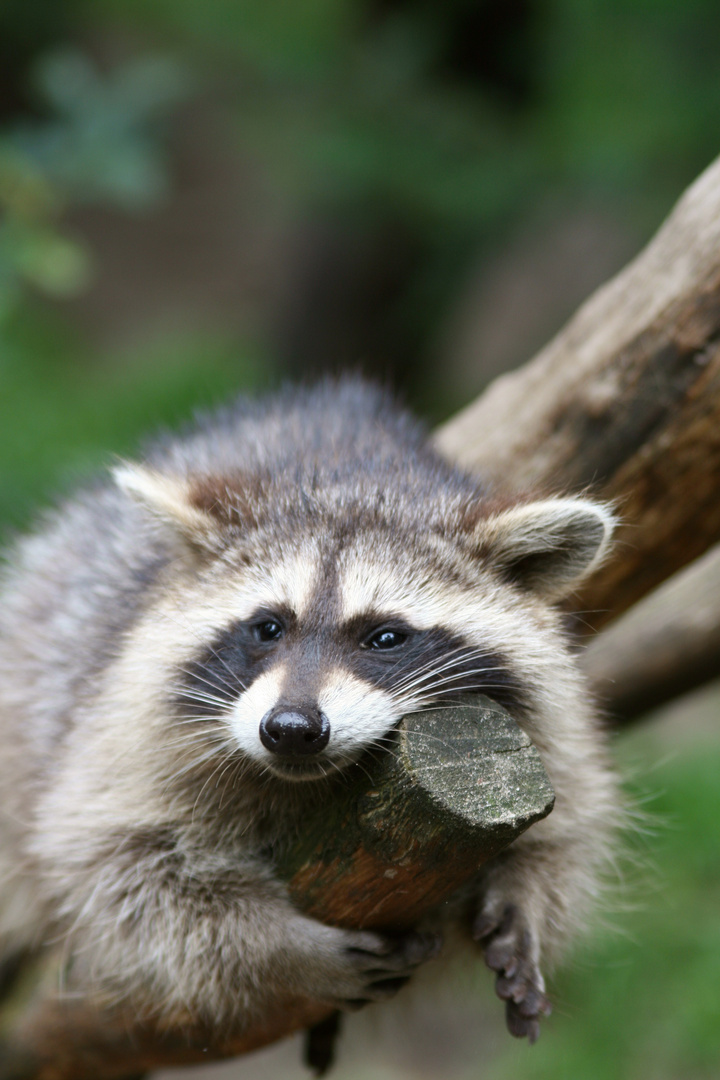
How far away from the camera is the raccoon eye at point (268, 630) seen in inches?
110

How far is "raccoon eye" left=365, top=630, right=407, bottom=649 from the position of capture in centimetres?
273

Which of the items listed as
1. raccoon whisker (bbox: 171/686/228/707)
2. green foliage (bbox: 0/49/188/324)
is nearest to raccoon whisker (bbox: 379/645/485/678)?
raccoon whisker (bbox: 171/686/228/707)

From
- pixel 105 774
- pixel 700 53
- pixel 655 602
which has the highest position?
pixel 700 53

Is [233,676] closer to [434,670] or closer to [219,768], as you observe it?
[219,768]

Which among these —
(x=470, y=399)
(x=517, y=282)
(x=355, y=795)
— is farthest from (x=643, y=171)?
(x=355, y=795)

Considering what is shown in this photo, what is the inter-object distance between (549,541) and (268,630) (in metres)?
0.75

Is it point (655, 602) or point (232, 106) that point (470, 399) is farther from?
point (655, 602)

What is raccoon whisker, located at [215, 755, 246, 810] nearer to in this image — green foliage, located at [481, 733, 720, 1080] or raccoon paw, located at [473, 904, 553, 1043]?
raccoon paw, located at [473, 904, 553, 1043]

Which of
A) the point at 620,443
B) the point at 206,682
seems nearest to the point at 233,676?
the point at 206,682

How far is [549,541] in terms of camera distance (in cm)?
294

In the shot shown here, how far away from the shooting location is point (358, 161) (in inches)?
295

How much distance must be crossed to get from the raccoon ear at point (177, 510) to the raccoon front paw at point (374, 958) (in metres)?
1.06

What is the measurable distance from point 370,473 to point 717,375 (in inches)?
42.3

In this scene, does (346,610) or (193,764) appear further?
(193,764)
